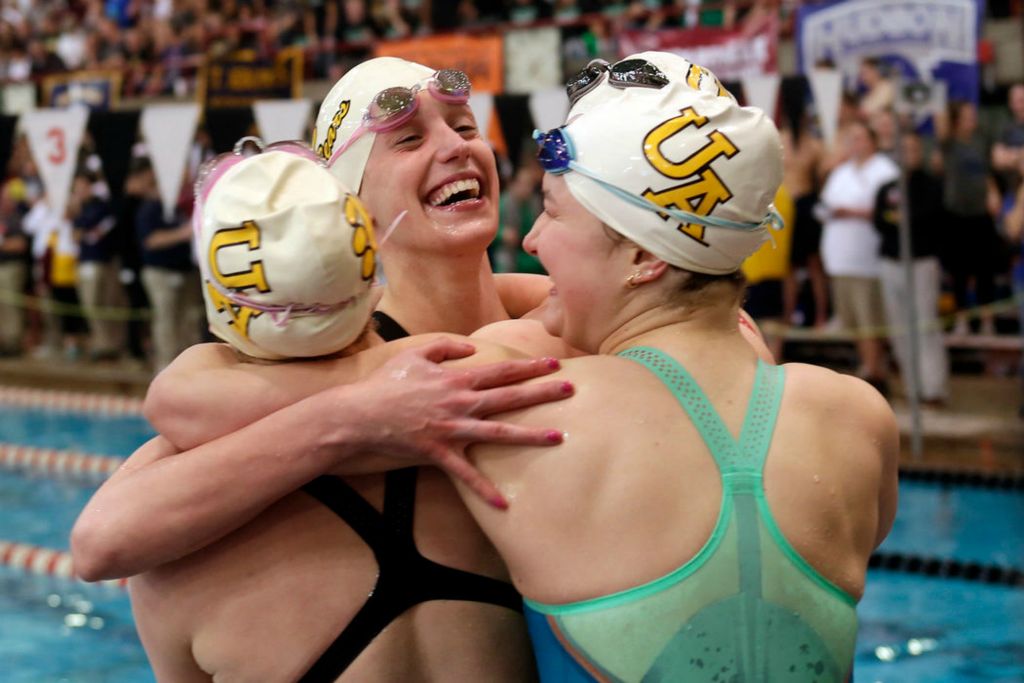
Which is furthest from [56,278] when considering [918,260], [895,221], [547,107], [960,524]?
[960,524]

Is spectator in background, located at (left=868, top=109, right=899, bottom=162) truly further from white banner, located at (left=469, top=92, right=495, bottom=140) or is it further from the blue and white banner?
white banner, located at (left=469, top=92, right=495, bottom=140)

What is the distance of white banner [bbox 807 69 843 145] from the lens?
7.94m

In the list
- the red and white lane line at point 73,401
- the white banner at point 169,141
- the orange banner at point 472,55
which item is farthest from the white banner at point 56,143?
the orange banner at point 472,55

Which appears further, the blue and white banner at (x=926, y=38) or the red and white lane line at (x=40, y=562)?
the blue and white banner at (x=926, y=38)

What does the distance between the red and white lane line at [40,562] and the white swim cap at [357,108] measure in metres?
4.01

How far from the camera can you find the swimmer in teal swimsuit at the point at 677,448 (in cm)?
173

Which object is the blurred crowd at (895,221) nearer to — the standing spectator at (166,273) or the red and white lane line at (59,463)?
the red and white lane line at (59,463)

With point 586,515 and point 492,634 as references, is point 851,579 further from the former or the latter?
point 492,634

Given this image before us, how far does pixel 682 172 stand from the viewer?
1807 millimetres

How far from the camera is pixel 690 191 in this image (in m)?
1.81

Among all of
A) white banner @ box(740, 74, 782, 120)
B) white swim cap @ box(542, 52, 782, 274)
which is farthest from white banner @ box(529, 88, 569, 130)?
white swim cap @ box(542, 52, 782, 274)

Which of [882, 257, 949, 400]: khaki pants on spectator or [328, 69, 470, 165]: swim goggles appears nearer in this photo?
[328, 69, 470, 165]: swim goggles

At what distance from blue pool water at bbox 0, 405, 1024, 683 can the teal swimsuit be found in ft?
11.0

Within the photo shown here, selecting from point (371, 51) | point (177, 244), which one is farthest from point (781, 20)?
point (177, 244)
